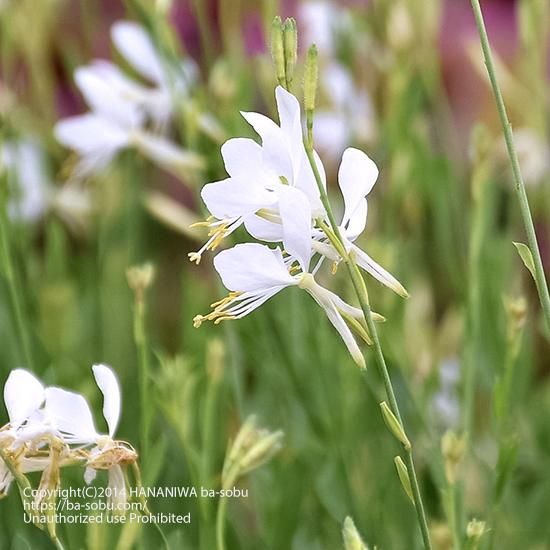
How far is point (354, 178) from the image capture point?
18.6 inches

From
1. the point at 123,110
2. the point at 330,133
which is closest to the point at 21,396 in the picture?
A: the point at 123,110

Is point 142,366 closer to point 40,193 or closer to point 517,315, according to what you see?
point 517,315

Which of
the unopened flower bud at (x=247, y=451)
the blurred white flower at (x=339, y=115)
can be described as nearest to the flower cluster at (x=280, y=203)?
the unopened flower bud at (x=247, y=451)

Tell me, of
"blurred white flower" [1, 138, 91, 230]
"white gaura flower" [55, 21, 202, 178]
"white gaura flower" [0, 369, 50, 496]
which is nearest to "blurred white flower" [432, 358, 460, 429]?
"white gaura flower" [55, 21, 202, 178]

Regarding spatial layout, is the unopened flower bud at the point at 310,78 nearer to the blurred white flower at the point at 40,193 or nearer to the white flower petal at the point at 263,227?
the white flower petal at the point at 263,227

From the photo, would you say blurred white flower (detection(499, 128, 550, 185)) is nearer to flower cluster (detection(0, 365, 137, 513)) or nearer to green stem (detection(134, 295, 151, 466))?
green stem (detection(134, 295, 151, 466))

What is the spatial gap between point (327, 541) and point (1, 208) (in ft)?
1.12

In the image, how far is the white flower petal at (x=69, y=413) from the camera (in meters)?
0.48

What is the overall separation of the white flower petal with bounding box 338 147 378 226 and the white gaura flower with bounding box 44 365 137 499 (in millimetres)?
128

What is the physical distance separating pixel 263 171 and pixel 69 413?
136 mm

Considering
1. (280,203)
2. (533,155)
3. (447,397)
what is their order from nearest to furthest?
(280,203) → (447,397) → (533,155)

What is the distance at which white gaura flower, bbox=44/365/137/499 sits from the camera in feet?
1.57

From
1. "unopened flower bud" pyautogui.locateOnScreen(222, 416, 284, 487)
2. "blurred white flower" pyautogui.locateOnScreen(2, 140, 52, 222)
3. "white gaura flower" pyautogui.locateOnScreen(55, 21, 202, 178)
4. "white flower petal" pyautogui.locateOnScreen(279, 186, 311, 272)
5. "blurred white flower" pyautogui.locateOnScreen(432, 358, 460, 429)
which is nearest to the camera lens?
"white flower petal" pyautogui.locateOnScreen(279, 186, 311, 272)

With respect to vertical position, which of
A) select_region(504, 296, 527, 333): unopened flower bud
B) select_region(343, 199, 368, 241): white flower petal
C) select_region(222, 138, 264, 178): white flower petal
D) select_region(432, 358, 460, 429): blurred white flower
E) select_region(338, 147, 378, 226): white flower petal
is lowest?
select_region(432, 358, 460, 429): blurred white flower
